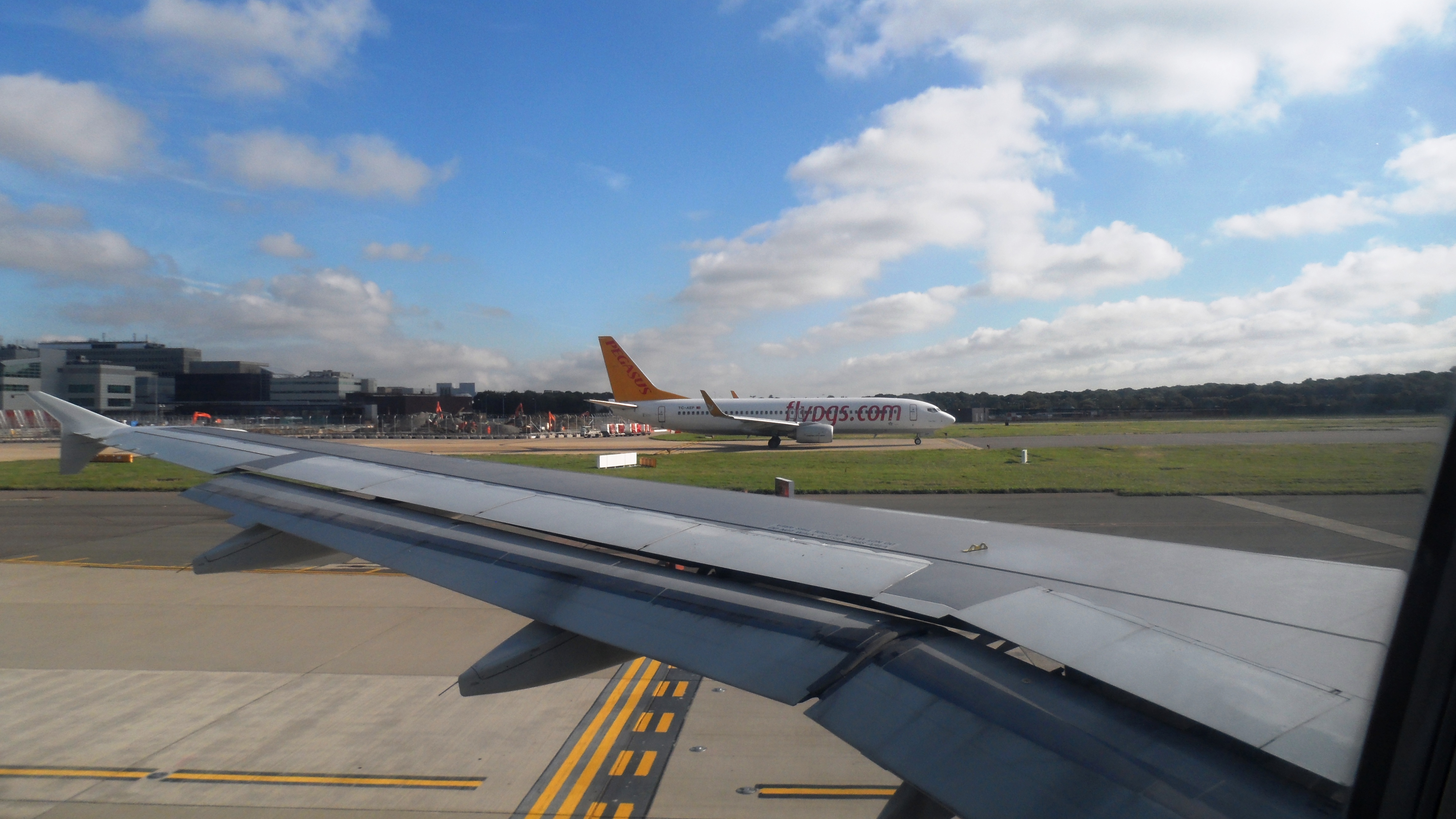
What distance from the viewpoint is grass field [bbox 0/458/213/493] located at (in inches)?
855

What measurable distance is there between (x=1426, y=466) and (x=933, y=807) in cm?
149

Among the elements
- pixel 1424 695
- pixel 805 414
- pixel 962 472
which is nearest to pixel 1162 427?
pixel 805 414

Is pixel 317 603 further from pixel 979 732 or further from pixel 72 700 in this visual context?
pixel 979 732

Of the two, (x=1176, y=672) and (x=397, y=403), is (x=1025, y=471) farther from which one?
(x=397, y=403)

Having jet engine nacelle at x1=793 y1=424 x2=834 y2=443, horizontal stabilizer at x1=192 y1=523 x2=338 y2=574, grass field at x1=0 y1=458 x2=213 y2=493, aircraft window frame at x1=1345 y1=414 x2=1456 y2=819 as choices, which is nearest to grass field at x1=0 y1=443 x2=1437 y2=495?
grass field at x1=0 y1=458 x2=213 y2=493

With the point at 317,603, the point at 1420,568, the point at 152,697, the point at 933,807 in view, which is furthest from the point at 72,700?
the point at 1420,568

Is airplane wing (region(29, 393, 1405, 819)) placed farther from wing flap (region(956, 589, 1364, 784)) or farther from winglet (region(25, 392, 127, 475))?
winglet (region(25, 392, 127, 475))

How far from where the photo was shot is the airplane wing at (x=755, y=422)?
131 ft

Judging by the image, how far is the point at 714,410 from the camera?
4050 cm

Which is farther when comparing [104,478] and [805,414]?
[805,414]

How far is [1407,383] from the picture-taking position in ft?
4.70

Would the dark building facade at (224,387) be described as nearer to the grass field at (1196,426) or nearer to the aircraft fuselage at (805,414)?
the aircraft fuselage at (805,414)

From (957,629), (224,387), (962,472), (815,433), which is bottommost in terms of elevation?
(224,387)

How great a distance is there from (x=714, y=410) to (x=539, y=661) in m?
37.5
